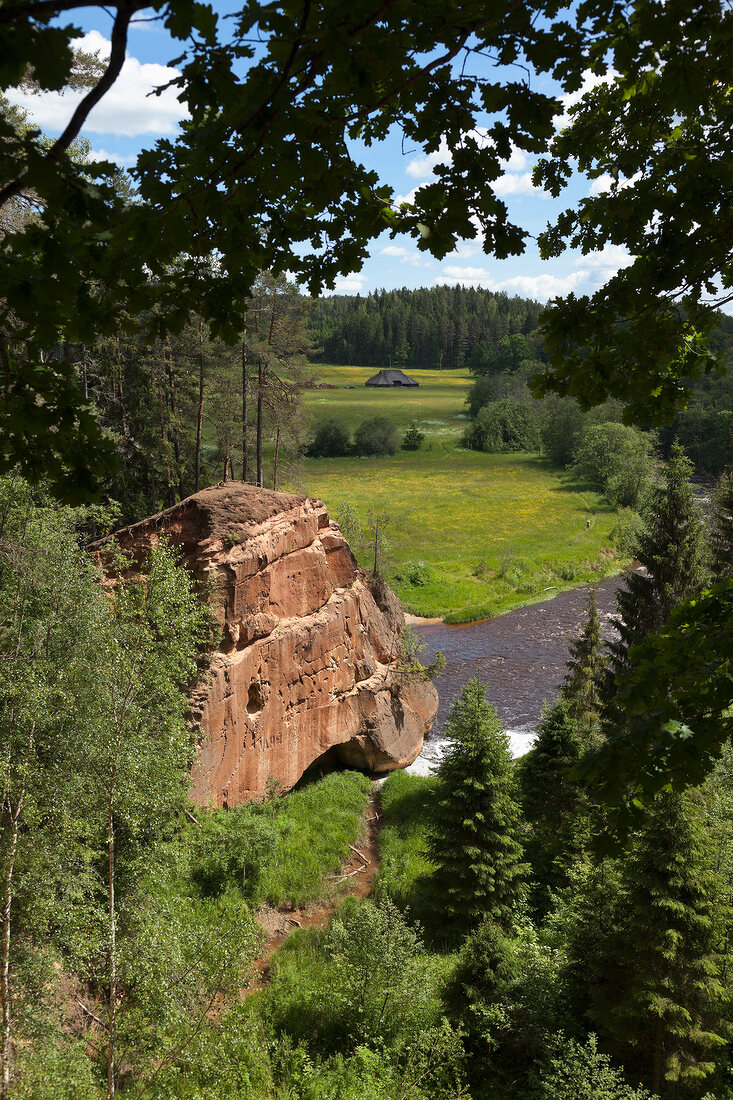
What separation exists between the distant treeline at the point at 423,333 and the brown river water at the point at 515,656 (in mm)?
97762

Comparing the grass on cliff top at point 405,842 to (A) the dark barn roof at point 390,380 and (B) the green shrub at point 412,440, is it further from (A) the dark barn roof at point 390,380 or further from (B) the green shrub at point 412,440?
(A) the dark barn roof at point 390,380

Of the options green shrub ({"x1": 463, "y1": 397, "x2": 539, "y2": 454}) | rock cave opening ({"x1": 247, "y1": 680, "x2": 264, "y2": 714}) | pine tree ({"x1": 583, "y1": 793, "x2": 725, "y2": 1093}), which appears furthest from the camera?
green shrub ({"x1": 463, "y1": 397, "x2": 539, "y2": 454})

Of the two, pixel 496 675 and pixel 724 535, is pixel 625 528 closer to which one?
pixel 496 675

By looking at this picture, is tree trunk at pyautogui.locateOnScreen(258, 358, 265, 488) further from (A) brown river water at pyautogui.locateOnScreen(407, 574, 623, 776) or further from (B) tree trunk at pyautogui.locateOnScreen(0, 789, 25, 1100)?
→ (B) tree trunk at pyautogui.locateOnScreen(0, 789, 25, 1100)

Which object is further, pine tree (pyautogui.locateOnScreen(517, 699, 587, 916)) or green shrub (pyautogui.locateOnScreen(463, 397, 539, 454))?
green shrub (pyautogui.locateOnScreen(463, 397, 539, 454))

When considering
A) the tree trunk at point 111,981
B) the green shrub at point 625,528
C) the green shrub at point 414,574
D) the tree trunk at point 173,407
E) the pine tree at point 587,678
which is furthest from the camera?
the green shrub at point 625,528

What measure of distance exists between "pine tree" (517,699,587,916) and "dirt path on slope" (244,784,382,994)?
470 cm

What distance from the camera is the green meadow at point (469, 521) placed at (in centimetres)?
4578

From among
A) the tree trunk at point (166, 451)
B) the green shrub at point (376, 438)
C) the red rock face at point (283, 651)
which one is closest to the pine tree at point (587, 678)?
the red rock face at point (283, 651)

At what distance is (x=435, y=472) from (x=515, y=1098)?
64.8 metres

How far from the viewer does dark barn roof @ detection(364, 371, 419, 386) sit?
11931 centimetres

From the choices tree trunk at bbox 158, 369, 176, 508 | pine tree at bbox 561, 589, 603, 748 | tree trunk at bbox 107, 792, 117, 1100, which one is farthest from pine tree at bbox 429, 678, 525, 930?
tree trunk at bbox 158, 369, 176, 508

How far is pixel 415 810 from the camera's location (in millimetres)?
22672

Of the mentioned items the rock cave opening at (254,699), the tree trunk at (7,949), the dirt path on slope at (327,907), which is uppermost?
the tree trunk at (7,949)
